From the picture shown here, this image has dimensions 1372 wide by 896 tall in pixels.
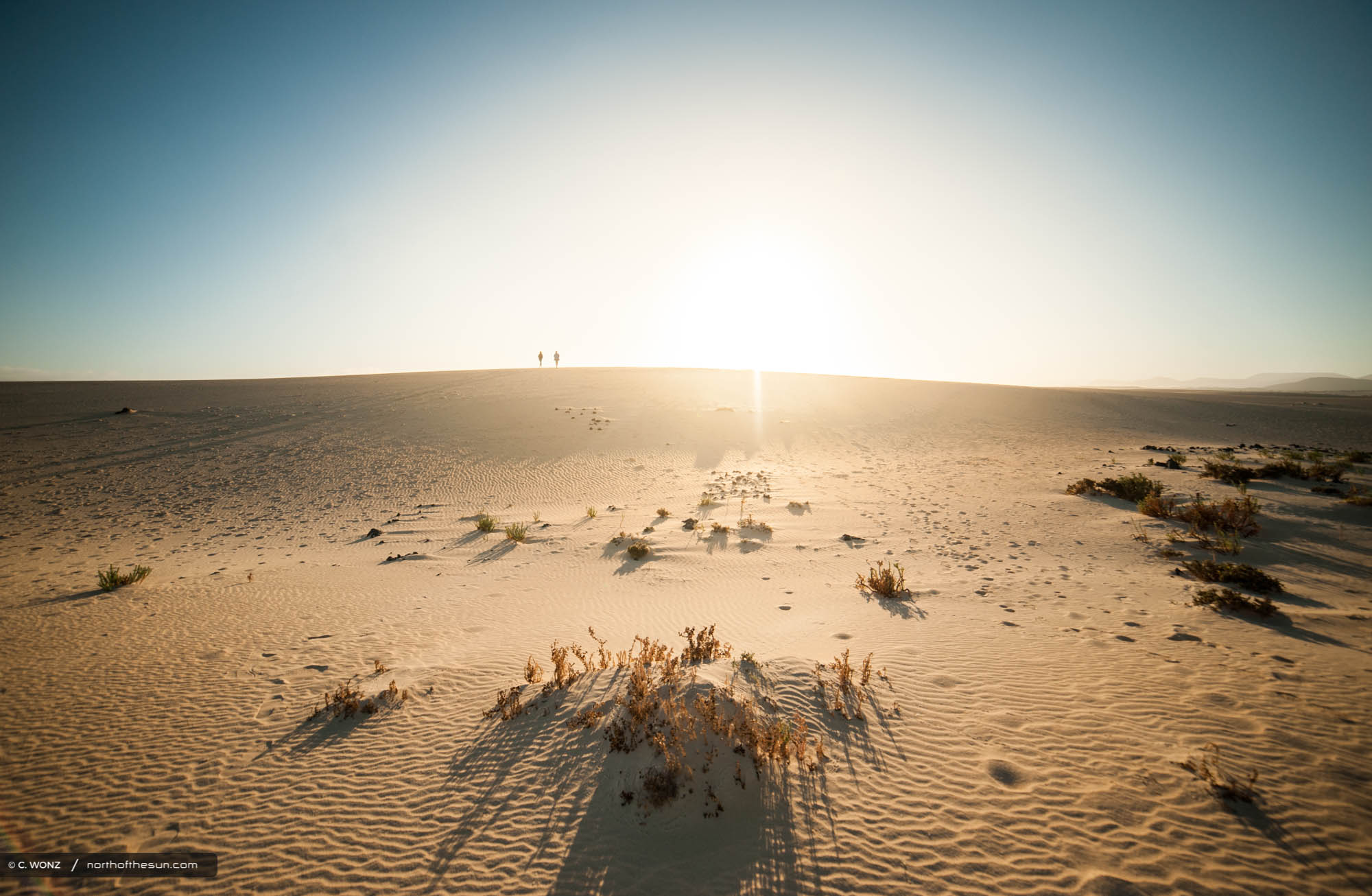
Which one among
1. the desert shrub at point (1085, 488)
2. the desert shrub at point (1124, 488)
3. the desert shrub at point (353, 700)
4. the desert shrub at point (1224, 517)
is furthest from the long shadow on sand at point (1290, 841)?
the desert shrub at point (1085, 488)

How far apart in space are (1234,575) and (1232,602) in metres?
1.28

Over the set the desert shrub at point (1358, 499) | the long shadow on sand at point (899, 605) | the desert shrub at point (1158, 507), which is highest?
the desert shrub at point (1358, 499)

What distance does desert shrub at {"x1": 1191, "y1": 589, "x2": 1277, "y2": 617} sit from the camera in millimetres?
6082

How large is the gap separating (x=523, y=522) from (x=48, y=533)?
11.4 m

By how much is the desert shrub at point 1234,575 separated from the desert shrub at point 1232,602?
0.68ft

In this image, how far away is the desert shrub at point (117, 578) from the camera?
8.58 metres

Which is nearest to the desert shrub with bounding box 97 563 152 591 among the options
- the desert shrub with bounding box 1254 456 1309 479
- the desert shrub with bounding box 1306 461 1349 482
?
Answer: the desert shrub with bounding box 1254 456 1309 479

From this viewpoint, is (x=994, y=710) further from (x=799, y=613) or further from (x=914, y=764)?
(x=799, y=613)

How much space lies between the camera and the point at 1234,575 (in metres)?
7.11

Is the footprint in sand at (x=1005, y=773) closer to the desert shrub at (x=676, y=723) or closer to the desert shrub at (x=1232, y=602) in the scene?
the desert shrub at (x=676, y=723)

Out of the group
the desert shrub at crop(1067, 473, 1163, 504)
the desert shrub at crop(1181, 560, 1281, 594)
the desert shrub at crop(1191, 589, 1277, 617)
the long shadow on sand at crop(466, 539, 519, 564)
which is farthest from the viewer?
the desert shrub at crop(1067, 473, 1163, 504)

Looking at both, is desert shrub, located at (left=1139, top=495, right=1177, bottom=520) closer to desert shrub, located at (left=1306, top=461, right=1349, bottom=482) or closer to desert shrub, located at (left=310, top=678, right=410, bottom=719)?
desert shrub, located at (left=1306, top=461, right=1349, bottom=482)

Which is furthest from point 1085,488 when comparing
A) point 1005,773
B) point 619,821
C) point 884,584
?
point 619,821

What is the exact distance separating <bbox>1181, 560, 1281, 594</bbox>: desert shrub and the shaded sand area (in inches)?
14.7
